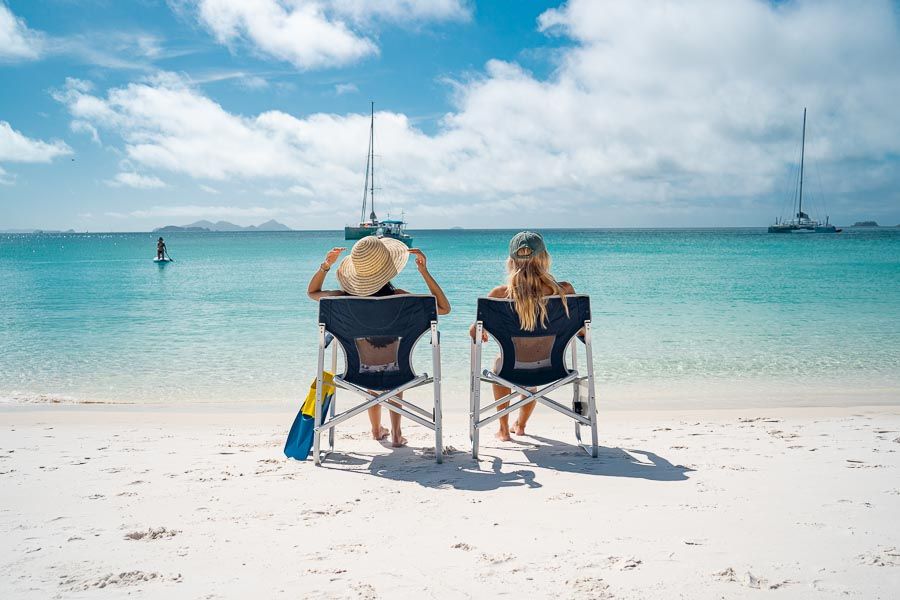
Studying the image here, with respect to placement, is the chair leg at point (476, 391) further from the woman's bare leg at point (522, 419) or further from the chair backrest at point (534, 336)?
the woman's bare leg at point (522, 419)

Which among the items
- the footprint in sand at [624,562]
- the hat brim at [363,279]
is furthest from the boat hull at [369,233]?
the footprint in sand at [624,562]

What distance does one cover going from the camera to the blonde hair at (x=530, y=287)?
3.99m

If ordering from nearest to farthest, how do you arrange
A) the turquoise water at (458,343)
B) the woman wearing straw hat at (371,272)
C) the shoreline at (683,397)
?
the woman wearing straw hat at (371,272), the shoreline at (683,397), the turquoise water at (458,343)

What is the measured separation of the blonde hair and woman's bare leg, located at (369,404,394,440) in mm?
1234

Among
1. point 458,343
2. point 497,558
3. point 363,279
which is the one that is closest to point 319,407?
point 363,279

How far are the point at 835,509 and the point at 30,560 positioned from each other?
336 cm

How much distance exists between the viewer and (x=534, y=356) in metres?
4.16

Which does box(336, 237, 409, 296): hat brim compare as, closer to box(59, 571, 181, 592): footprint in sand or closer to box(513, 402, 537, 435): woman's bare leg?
box(513, 402, 537, 435): woman's bare leg

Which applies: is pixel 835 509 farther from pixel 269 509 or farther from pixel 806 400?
pixel 806 400

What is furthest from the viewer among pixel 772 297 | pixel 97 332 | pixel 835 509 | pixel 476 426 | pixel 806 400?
pixel 772 297

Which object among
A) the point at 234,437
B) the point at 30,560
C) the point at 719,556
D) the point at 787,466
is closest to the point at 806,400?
the point at 787,466

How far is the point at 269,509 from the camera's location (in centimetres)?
311

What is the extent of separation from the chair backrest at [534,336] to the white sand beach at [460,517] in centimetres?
52

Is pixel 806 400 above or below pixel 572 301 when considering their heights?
below
